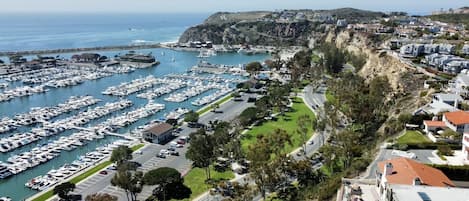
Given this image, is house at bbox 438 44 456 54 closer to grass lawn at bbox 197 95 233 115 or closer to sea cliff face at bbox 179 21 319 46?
grass lawn at bbox 197 95 233 115

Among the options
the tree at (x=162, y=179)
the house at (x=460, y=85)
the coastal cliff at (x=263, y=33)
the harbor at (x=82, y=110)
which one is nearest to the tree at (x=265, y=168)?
the tree at (x=162, y=179)

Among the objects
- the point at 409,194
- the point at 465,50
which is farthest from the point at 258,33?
the point at 409,194

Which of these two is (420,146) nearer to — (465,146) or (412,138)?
(412,138)

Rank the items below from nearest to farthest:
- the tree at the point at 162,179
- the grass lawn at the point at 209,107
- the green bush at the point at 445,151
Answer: the green bush at the point at 445,151
the tree at the point at 162,179
the grass lawn at the point at 209,107

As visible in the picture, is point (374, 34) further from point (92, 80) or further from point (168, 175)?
point (168, 175)

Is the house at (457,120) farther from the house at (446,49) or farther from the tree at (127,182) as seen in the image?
the house at (446,49)

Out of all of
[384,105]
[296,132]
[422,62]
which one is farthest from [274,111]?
[422,62]
